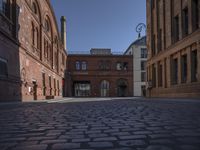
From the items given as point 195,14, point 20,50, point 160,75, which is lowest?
point 160,75

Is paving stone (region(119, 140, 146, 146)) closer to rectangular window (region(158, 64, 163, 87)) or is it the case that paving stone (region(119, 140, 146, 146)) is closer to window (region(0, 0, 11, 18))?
window (region(0, 0, 11, 18))

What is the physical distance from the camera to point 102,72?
56000mm

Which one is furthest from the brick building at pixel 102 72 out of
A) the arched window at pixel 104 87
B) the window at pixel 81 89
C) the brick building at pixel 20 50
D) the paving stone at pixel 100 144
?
the paving stone at pixel 100 144

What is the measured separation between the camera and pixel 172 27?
25.6 meters

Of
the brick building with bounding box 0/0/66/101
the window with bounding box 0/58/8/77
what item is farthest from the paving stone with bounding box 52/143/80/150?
the window with bounding box 0/58/8/77

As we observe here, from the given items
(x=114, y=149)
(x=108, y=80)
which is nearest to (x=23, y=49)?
(x=114, y=149)

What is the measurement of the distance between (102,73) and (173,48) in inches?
1254

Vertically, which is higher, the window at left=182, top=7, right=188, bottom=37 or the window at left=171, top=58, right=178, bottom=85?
the window at left=182, top=7, right=188, bottom=37

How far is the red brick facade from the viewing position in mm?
55781

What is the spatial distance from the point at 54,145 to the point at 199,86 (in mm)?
17254

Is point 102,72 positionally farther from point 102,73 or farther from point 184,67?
point 184,67

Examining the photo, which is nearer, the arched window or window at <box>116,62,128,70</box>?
the arched window

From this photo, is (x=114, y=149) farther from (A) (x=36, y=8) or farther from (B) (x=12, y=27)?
(A) (x=36, y=8)

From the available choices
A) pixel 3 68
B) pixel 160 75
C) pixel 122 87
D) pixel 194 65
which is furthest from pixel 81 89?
pixel 3 68
